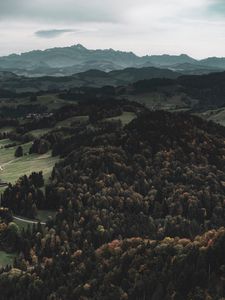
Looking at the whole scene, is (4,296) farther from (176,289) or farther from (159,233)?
(159,233)

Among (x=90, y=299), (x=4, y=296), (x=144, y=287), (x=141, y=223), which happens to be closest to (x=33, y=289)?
(x=4, y=296)

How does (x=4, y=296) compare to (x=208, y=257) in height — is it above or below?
A: below

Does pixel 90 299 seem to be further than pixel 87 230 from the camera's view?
No

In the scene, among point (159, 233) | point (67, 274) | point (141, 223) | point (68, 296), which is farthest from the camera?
point (141, 223)

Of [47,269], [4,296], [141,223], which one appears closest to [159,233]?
[141,223]

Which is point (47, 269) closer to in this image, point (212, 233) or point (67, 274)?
point (67, 274)

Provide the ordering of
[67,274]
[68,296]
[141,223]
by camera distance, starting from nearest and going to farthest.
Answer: [68,296]
[67,274]
[141,223]
